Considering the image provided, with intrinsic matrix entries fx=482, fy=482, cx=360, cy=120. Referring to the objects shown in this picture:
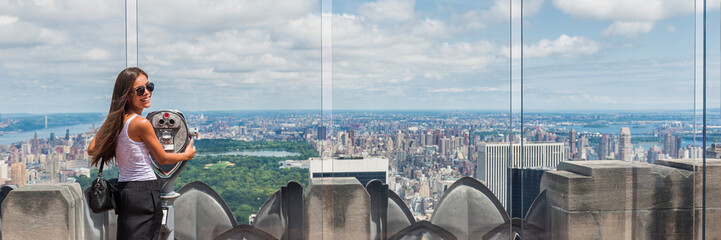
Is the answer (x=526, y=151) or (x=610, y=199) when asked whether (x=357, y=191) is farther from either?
(x=610, y=199)

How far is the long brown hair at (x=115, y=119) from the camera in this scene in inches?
84.4

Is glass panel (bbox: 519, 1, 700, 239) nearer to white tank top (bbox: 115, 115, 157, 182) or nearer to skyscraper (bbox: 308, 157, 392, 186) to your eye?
skyscraper (bbox: 308, 157, 392, 186)

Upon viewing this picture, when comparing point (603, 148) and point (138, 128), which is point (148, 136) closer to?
point (138, 128)

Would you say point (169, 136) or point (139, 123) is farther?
point (169, 136)

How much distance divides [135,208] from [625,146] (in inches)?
121

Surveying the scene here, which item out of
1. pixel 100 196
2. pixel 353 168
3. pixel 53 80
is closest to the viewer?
pixel 100 196

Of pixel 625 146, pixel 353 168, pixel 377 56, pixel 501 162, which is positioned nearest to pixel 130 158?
pixel 353 168

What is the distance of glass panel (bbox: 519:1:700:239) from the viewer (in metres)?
3.25

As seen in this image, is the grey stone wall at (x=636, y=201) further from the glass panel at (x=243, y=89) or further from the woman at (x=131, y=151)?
the woman at (x=131, y=151)

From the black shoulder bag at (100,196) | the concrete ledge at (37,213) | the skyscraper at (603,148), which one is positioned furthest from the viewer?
the skyscraper at (603,148)

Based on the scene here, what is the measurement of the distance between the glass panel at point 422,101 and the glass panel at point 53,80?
153 cm

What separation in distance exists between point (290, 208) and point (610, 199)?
219cm

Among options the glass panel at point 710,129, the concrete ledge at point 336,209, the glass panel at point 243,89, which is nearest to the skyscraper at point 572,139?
the glass panel at point 710,129

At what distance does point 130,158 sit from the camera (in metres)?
2.16
